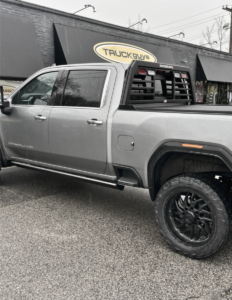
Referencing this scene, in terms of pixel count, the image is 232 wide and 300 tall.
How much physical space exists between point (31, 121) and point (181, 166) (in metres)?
2.43

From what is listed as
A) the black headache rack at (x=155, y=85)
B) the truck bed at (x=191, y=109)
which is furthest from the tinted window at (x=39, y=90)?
the truck bed at (x=191, y=109)

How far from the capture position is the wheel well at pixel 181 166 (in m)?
3.11

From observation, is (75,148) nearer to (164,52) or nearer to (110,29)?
(110,29)

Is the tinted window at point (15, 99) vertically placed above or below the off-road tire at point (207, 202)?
above

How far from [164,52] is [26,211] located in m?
13.5

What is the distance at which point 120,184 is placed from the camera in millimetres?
3770

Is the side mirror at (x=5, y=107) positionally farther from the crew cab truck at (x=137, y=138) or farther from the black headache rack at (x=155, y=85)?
the black headache rack at (x=155, y=85)

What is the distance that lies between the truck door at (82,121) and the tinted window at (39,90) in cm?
28

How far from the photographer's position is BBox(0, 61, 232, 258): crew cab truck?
9.78 feet

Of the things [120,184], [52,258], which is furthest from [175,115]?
[52,258]

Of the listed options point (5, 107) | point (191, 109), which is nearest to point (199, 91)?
point (5, 107)

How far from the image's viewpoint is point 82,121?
3986mm

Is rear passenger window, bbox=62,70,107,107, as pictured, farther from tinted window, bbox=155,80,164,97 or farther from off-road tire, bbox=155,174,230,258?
off-road tire, bbox=155,174,230,258

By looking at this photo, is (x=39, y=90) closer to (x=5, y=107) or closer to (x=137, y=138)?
(x=5, y=107)
